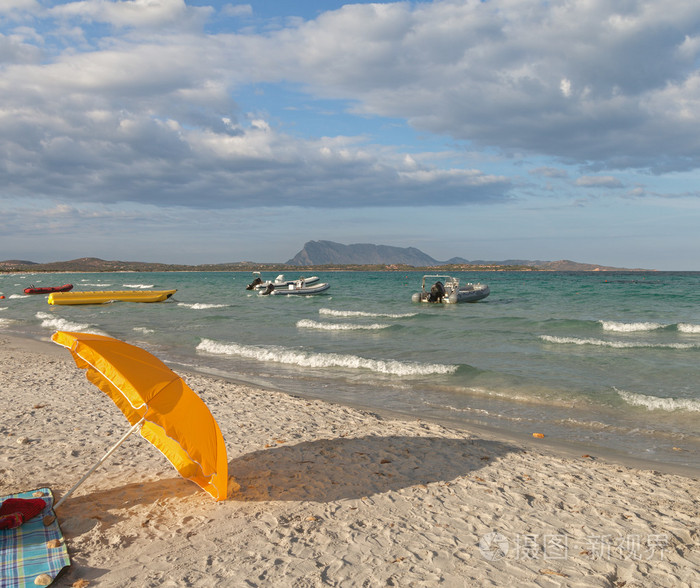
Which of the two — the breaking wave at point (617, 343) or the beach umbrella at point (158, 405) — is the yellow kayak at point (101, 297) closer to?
the breaking wave at point (617, 343)

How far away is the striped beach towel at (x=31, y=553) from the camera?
12.3 feet

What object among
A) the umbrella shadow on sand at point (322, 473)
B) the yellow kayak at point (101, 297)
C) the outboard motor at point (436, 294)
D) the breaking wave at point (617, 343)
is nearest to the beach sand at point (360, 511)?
the umbrella shadow on sand at point (322, 473)

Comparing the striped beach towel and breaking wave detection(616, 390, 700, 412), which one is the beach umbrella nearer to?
the striped beach towel

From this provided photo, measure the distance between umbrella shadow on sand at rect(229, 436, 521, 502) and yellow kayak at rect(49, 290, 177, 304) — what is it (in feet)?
111

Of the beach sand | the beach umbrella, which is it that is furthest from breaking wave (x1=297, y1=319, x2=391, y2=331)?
the beach umbrella

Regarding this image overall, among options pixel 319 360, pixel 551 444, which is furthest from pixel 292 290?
pixel 551 444

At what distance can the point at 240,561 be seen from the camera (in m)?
4.05

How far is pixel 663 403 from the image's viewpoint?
9.80 m

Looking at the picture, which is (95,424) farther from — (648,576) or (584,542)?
(648,576)

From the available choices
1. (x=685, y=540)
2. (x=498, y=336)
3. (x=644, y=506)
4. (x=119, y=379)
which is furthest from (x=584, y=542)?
(x=498, y=336)

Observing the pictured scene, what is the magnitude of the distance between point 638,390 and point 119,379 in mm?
10858

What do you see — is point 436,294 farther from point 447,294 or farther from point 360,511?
point 360,511

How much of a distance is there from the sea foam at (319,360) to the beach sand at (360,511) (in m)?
5.05

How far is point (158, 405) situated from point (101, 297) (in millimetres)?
35920
